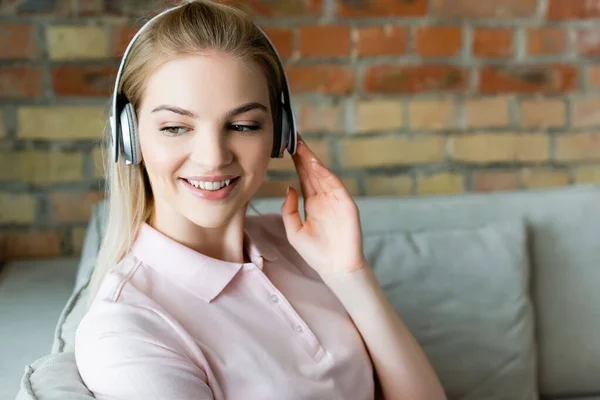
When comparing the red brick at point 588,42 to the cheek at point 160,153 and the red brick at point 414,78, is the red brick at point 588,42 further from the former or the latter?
the cheek at point 160,153

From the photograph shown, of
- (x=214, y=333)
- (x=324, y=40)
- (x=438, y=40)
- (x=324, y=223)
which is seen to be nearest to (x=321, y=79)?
(x=324, y=40)

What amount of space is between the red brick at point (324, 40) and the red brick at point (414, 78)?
0.10m

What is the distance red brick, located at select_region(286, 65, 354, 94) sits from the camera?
6.48 feet

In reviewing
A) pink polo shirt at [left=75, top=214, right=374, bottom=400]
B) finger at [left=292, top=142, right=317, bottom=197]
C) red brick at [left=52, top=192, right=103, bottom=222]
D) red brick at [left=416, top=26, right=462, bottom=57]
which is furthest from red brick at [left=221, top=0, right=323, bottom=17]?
pink polo shirt at [left=75, top=214, right=374, bottom=400]

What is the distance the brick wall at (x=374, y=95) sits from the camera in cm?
189

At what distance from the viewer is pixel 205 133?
1.04m

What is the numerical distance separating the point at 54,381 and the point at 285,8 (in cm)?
124

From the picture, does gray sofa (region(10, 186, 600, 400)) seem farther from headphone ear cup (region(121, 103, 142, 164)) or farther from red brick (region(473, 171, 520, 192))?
headphone ear cup (region(121, 103, 142, 164))

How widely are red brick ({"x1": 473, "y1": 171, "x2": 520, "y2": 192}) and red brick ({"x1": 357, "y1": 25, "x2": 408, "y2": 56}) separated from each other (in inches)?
16.2

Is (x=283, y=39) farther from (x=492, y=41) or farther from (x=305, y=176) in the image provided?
(x=305, y=176)

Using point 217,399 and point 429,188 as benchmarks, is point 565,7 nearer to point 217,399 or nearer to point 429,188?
point 429,188

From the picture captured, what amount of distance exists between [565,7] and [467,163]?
0.49m

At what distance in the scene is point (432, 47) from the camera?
6.60ft

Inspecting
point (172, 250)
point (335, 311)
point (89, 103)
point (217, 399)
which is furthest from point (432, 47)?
point (217, 399)
